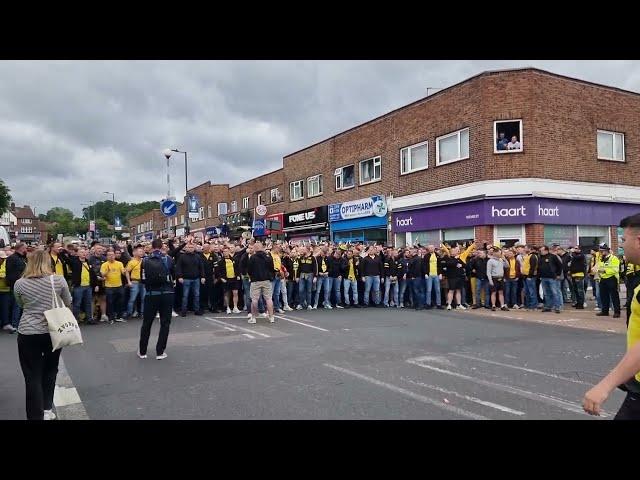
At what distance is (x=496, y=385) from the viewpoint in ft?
20.5

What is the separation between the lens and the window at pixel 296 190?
3200 centimetres

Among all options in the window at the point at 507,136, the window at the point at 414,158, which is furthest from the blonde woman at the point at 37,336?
the window at the point at 414,158

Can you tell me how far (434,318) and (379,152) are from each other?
13.6 meters

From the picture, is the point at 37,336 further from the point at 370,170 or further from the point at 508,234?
the point at 370,170

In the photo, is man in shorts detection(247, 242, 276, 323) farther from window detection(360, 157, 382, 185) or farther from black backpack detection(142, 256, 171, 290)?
window detection(360, 157, 382, 185)

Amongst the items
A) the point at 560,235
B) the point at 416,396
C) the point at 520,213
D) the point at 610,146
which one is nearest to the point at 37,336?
the point at 416,396

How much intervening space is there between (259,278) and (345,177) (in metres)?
16.6

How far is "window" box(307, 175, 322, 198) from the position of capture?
30.1 m

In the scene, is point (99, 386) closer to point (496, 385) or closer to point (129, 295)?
point (496, 385)

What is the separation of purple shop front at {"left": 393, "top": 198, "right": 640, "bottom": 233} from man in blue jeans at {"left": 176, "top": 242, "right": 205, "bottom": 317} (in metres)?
10.8

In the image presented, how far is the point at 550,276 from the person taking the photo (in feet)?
45.9

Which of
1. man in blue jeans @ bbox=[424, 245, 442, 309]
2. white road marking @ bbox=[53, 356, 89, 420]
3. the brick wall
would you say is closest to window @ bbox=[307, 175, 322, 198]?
the brick wall

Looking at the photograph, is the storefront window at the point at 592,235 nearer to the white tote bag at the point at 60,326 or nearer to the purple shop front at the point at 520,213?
the purple shop front at the point at 520,213

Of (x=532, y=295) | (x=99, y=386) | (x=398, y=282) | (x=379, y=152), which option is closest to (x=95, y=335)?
(x=99, y=386)
